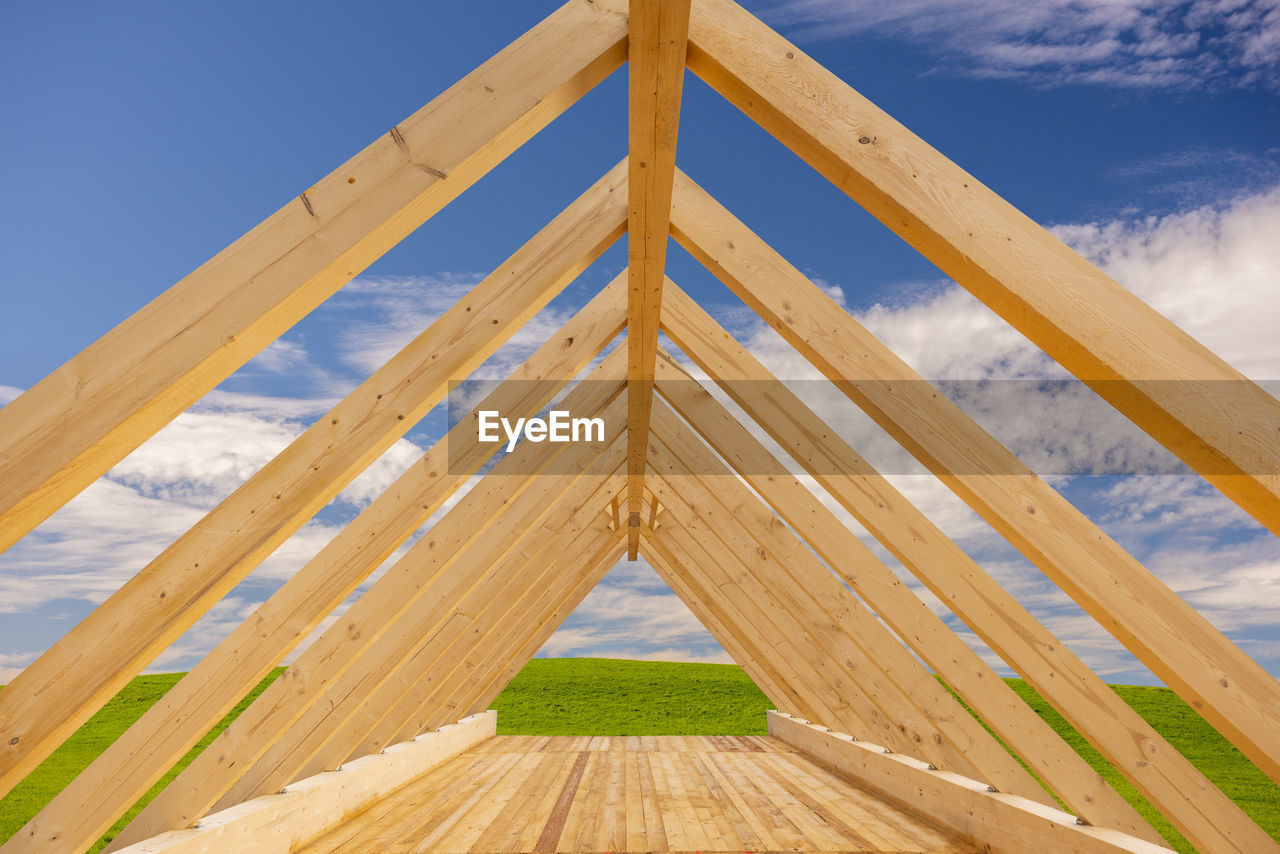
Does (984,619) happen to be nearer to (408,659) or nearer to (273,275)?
(273,275)

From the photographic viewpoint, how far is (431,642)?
625 cm

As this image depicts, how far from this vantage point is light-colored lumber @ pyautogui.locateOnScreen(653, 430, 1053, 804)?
4266 mm

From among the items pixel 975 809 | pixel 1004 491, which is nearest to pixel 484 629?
pixel 975 809

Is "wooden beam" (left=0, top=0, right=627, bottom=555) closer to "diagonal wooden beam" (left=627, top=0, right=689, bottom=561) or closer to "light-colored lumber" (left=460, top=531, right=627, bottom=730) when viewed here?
"diagonal wooden beam" (left=627, top=0, right=689, bottom=561)

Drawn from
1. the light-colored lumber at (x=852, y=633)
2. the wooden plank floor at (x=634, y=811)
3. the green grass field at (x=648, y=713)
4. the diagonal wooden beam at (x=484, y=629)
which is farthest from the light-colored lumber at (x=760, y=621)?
the green grass field at (x=648, y=713)

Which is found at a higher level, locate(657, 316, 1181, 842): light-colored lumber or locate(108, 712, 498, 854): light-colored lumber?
locate(657, 316, 1181, 842): light-colored lumber

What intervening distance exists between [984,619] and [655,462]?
10.1ft

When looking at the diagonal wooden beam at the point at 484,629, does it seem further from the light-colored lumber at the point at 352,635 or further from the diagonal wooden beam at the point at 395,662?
the light-colored lumber at the point at 352,635

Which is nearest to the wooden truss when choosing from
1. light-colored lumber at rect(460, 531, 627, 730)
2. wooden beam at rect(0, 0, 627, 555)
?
wooden beam at rect(0, 0, 627, 555)

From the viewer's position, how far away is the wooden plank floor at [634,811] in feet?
14.7

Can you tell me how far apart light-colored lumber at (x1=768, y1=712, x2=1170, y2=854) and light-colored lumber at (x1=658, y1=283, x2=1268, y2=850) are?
0.19 meters

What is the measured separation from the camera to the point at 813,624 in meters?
5.47

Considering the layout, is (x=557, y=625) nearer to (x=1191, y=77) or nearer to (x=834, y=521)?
(x=834, y=521)

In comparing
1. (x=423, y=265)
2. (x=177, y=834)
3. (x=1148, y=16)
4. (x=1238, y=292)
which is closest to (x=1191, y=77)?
(x=1148, y=16)
